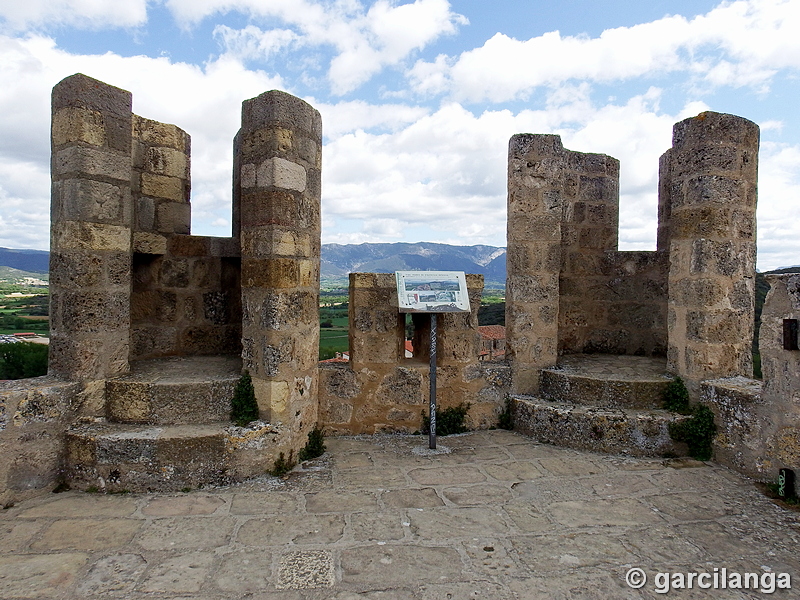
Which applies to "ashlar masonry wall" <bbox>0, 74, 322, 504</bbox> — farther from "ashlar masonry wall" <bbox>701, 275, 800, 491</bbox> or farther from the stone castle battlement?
"ashlar masonry wall" <bbox>701, 275, 800, 491</bbox>

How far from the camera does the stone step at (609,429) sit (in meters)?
4.93

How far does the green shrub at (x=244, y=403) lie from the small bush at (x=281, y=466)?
0.42m

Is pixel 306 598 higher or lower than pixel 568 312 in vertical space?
lower

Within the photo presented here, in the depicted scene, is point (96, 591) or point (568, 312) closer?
point (96, 591)

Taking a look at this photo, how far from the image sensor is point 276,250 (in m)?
4.53

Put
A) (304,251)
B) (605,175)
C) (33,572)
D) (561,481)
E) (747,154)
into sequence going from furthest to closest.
→ 1. (605,175)
2. (747,154)
3. (304,251)
4. (561,481)
5. (33,572)

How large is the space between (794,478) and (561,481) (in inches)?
70.2

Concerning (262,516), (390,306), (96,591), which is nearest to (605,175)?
(390,306)

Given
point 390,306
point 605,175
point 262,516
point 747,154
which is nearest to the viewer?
point 262,516

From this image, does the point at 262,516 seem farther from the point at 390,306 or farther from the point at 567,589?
the point at 390,306

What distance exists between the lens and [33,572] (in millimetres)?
2947

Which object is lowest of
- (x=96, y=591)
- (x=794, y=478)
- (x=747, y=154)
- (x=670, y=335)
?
(x=96, y=591)

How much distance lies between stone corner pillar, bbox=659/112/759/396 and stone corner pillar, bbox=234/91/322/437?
392 cm

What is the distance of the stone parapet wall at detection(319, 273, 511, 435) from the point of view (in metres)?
5.51
